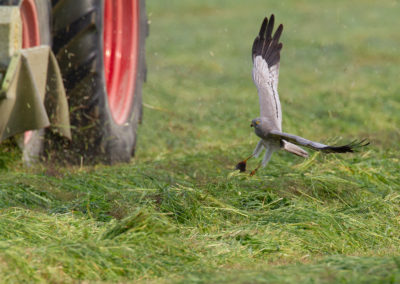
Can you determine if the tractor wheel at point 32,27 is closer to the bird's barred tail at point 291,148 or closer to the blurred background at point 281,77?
the blurred background at point 281,77

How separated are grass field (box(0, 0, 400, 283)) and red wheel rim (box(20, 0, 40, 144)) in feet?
2.40

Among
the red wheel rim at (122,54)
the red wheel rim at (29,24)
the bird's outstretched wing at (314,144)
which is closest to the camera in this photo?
the bird's outstretched wing at (314,144)

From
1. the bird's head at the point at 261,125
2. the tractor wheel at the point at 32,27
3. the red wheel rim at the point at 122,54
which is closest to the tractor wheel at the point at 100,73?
the red wheel rim at the point at 122,54

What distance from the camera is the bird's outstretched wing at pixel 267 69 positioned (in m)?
4.62

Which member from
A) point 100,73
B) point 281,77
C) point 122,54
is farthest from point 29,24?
point 281,77

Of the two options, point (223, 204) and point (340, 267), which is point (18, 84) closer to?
point (223, 204)

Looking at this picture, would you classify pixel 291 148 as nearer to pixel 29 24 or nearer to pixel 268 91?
pixel 268 91

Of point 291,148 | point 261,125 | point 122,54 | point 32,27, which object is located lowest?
point 291,148

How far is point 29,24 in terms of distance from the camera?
5.05 metres

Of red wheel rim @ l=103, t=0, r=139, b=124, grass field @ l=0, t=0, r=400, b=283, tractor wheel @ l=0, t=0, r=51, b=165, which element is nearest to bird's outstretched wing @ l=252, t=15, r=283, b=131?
grass field @ l=0, t=0, r=400, b=283

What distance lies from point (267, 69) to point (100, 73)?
4.41 ft

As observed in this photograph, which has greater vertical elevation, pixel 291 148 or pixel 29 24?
pixel 29 24

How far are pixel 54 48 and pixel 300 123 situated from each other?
3.08 metres

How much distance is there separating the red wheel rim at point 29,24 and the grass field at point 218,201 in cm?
73
